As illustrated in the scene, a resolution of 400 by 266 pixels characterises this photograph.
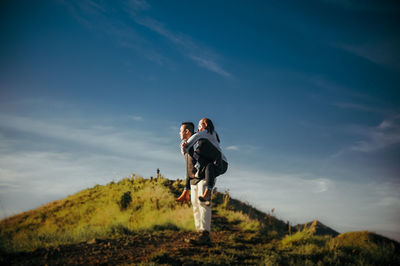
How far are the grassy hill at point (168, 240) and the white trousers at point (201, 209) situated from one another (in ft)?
1.94

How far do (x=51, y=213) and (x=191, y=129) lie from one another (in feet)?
46.1

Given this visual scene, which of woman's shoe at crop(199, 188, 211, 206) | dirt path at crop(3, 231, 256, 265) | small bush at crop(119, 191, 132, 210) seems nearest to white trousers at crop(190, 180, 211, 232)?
woman's shoe at crop(199, 188, 211, 206)

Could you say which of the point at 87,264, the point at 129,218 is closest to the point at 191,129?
the point at 87,264

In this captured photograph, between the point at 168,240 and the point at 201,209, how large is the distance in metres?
1.46

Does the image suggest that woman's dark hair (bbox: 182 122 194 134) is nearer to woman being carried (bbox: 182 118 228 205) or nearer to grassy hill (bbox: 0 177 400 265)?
woman being carried (bbox: 182 118 228 205)

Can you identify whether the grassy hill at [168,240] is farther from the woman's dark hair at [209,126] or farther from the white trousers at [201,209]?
the woman's dark hair at [209,126]

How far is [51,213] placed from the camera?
17547 millimetres

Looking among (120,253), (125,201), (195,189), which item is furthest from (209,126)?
(125,201)

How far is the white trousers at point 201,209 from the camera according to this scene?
24.1 feet

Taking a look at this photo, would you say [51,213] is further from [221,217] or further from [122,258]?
[122,258]

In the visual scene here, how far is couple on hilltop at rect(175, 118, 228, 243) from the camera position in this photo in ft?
22.9

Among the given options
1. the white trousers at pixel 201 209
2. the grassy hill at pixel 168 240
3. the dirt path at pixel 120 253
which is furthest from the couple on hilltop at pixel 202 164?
the grassy hill at pixel 168 240

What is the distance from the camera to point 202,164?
7.25 m

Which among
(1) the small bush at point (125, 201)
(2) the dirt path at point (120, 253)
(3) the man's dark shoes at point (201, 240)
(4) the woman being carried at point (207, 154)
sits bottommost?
(2) the dirt path at point (120, 253)
